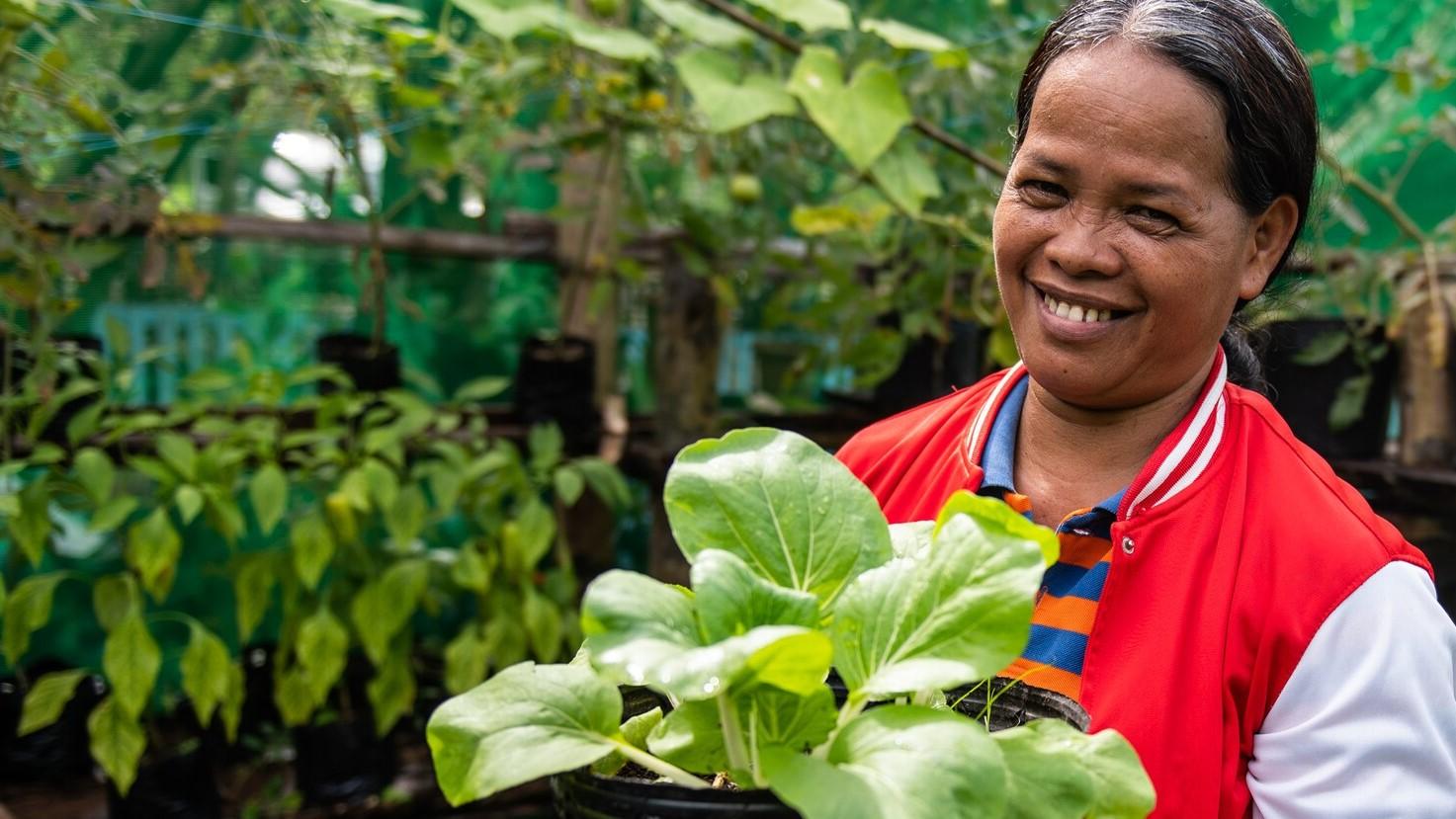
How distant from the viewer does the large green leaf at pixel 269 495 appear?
2.27 m

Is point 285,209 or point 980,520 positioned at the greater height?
point 980,520

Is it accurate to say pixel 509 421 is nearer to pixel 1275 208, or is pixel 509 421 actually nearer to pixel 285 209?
pixel 285 209

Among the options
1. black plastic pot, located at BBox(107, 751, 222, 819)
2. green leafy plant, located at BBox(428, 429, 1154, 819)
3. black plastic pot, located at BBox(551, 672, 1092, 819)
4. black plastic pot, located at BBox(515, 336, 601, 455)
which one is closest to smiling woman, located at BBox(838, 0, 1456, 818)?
black plastic pot, located at BBox(551, 672, 1092, 819)

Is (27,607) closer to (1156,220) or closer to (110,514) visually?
(110,514)

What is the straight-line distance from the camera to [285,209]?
3180 millimetres

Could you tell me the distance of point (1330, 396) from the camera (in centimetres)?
270

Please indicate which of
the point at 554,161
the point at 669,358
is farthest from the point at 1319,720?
the point at 554,161

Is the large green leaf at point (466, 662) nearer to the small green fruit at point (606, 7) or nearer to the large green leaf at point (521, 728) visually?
the small green fruit at point (606, 7)

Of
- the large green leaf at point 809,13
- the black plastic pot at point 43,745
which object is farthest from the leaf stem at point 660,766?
the black plastic pot at point 43,745

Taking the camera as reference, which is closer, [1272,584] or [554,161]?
[1272,584]

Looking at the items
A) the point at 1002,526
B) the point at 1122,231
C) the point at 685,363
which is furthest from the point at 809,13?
the point at 1002,526

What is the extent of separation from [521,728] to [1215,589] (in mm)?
523

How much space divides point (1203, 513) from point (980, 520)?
0.37m

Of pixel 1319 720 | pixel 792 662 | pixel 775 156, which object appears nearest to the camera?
pixel 792 662
